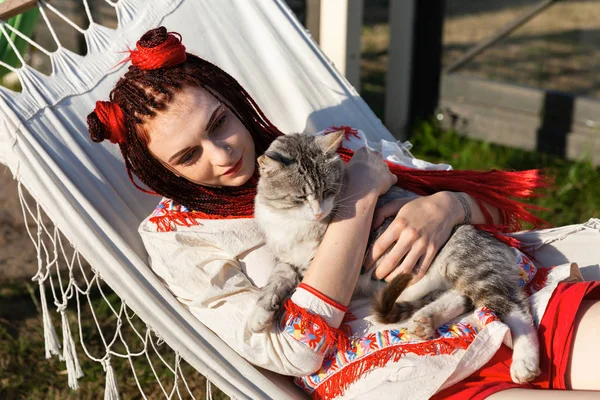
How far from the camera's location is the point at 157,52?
67.6 inches

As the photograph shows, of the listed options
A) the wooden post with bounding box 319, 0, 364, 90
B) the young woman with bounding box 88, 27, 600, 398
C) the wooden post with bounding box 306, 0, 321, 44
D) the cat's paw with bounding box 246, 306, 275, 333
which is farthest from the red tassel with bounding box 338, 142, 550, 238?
the wooden post with bounding box 306, 0, 321, 44

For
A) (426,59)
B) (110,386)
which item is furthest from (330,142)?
(426,59)

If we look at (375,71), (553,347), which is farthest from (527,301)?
(375,71)

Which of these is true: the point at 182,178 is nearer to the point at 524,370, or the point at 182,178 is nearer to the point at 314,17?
the point at 524,370

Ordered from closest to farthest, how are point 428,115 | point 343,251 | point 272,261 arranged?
point 343,251, point 272,261, point 428,115

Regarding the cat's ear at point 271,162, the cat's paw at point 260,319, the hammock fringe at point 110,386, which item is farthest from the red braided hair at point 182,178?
the hammock fringe at point 110,386

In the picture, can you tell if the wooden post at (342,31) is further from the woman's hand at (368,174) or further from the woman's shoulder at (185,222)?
the woman's shoulder at (185,222)

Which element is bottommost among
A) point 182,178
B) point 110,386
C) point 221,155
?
point 110,386

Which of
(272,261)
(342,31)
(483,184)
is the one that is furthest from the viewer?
(342,31)

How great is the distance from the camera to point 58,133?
1.99 metres

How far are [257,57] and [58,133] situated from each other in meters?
0.78

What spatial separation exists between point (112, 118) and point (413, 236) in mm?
822

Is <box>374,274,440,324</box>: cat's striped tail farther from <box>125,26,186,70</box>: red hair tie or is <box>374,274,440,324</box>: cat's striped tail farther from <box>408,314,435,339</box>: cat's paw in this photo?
<box>125,26,186,70</box>: red hair tie

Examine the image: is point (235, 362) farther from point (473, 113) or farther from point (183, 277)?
point (473, 113)
